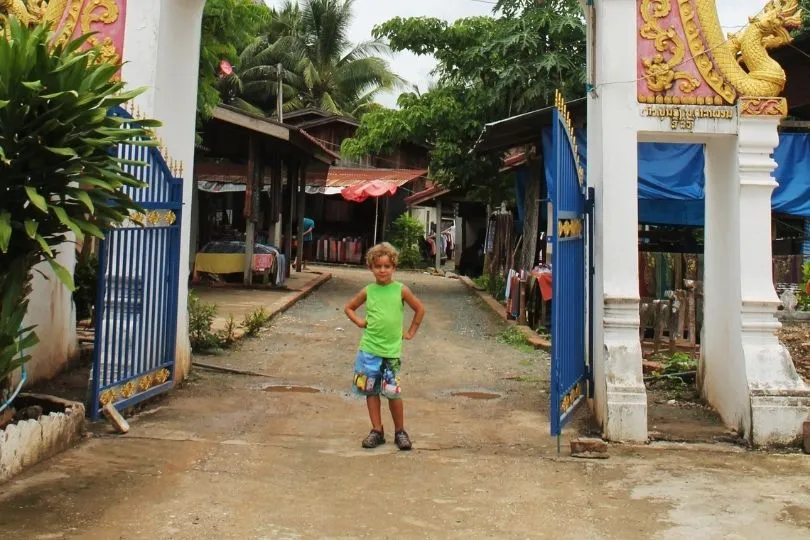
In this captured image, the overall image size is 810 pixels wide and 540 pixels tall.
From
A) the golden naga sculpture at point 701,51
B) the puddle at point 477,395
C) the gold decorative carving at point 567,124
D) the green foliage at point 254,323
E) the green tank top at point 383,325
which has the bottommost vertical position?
the puddle at point 477,395

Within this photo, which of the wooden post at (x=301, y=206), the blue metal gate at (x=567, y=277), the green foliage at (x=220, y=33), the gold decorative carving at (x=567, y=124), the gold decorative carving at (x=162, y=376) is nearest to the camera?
the blue metal gate at (x=567, y=277)

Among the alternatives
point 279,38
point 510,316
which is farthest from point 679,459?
point 279,38

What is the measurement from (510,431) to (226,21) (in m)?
7.14

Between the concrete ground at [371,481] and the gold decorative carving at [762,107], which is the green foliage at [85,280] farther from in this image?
the gold decorative carving at [762,107]

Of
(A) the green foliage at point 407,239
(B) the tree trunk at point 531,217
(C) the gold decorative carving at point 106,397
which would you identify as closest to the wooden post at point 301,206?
(A) the green foliage at point 407,239

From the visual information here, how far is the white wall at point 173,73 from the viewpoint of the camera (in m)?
6.55

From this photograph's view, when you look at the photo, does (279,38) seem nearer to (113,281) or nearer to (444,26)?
(444,26)

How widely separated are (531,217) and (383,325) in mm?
10038

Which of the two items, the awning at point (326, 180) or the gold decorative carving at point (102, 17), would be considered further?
the awning at point (326, 180)

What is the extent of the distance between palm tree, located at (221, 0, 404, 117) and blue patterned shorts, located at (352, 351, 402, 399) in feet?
95.6

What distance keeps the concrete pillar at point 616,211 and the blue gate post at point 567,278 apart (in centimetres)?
16

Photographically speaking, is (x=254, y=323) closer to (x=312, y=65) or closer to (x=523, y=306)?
(x=523, y=306)

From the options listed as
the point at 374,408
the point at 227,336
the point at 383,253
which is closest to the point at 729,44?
the point at 383,253

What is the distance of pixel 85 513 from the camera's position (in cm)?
413
